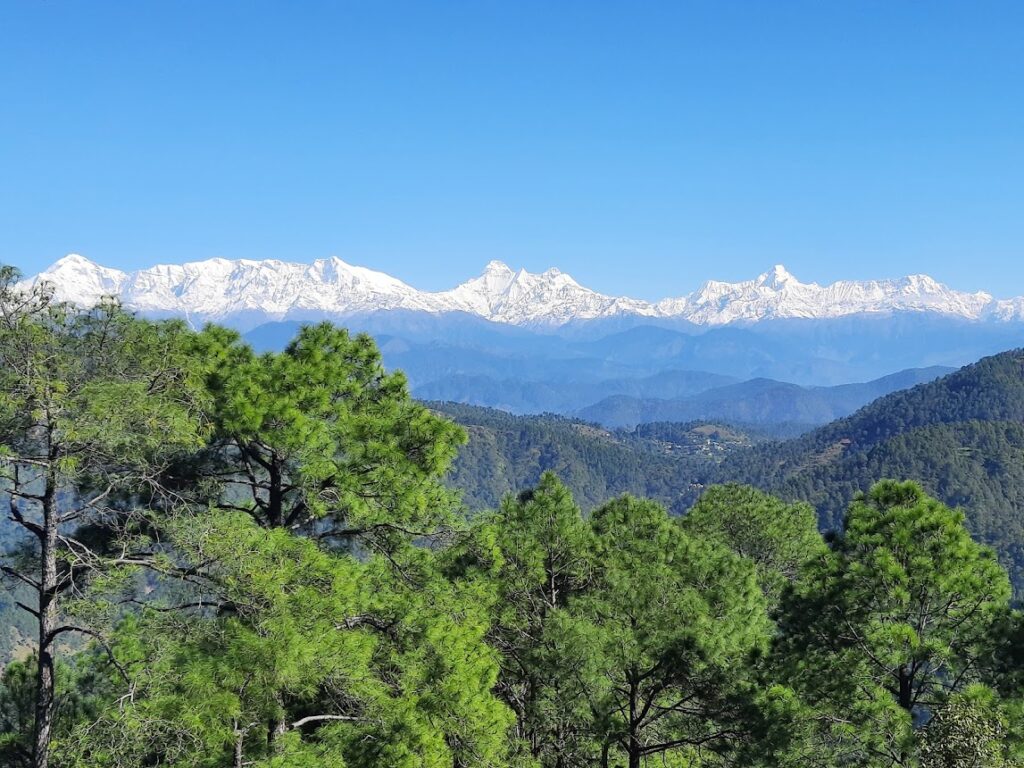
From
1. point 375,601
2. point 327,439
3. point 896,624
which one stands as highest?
point 327,439

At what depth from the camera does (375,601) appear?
13984mm

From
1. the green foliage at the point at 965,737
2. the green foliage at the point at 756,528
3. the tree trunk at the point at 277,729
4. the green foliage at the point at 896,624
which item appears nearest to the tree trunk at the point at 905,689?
the green foliage at the point at 896,624

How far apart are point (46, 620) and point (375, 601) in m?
5.25

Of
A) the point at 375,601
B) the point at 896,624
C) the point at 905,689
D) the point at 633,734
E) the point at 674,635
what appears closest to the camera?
the point at 896,624

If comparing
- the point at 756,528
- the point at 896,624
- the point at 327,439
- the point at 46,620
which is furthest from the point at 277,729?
the point at 756,528

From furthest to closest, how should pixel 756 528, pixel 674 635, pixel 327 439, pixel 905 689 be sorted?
pixel 756 528, pixel 674 635, pixel 327 439, pixel 905 689

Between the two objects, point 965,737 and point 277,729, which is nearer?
point 965,737

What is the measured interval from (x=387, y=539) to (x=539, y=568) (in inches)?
162

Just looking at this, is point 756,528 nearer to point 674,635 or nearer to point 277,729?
point 674,635

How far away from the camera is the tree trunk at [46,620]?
10.5m

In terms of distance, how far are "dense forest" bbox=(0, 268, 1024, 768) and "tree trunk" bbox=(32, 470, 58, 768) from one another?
5 cm

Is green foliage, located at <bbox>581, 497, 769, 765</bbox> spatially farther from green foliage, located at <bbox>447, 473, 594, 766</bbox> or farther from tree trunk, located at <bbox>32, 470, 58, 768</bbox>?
tree trunk, located at <bbox>32, 470, 58, 768</bbox>

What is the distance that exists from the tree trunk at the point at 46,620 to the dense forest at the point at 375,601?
0.05m

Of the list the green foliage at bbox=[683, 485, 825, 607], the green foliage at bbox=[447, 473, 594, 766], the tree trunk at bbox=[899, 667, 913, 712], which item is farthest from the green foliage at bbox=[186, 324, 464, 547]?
the green foliage at bbox=[683, 485, 825, 607]
